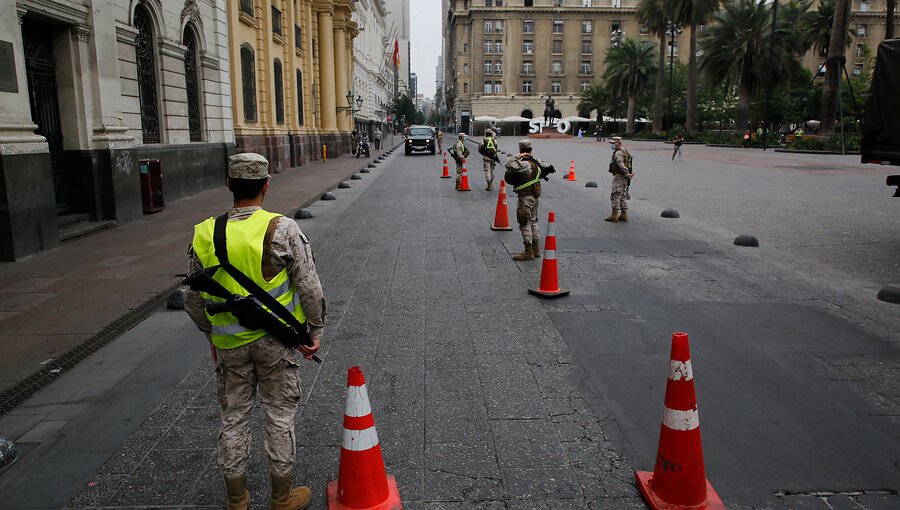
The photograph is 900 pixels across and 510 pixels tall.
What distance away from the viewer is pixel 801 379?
4863mm

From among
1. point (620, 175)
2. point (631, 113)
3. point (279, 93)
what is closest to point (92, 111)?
point (620, 175)

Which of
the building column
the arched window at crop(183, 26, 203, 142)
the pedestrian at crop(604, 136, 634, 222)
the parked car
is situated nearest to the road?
the pedestrian at crop(604, 136, 634, 222)

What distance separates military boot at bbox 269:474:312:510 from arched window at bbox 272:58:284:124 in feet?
80.7

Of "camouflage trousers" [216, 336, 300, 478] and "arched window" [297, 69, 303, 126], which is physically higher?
"arched window" [297, 69, 303, 126]

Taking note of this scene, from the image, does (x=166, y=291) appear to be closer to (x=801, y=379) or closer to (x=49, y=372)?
(x=49, y=372)

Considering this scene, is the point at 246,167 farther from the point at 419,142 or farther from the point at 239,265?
the point at 419,142

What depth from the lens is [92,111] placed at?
37.1 feet

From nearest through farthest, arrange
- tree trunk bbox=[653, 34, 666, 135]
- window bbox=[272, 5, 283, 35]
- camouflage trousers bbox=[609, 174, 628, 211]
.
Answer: camouflage trousers bbox=[609, 174, 628, 211]
window bbox=[272, 5, 283, 35]
tree trunk bbox=[653, 34, 666, 135]

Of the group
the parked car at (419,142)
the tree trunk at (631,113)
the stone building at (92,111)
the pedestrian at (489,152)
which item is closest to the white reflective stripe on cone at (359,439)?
the stone building at (92,111)

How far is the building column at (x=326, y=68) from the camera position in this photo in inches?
1404

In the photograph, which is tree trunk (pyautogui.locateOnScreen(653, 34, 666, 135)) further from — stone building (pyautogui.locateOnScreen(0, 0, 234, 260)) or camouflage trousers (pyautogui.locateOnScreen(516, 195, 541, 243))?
camouflage trousers (pyautogui.locateOnScreen(516, 195, 541, 243))

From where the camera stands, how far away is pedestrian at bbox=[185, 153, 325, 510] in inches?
115

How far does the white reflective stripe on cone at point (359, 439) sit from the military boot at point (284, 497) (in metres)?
0.38

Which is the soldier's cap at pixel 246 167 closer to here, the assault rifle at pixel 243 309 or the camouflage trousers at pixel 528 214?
the assault rifle at pixel 243 309
